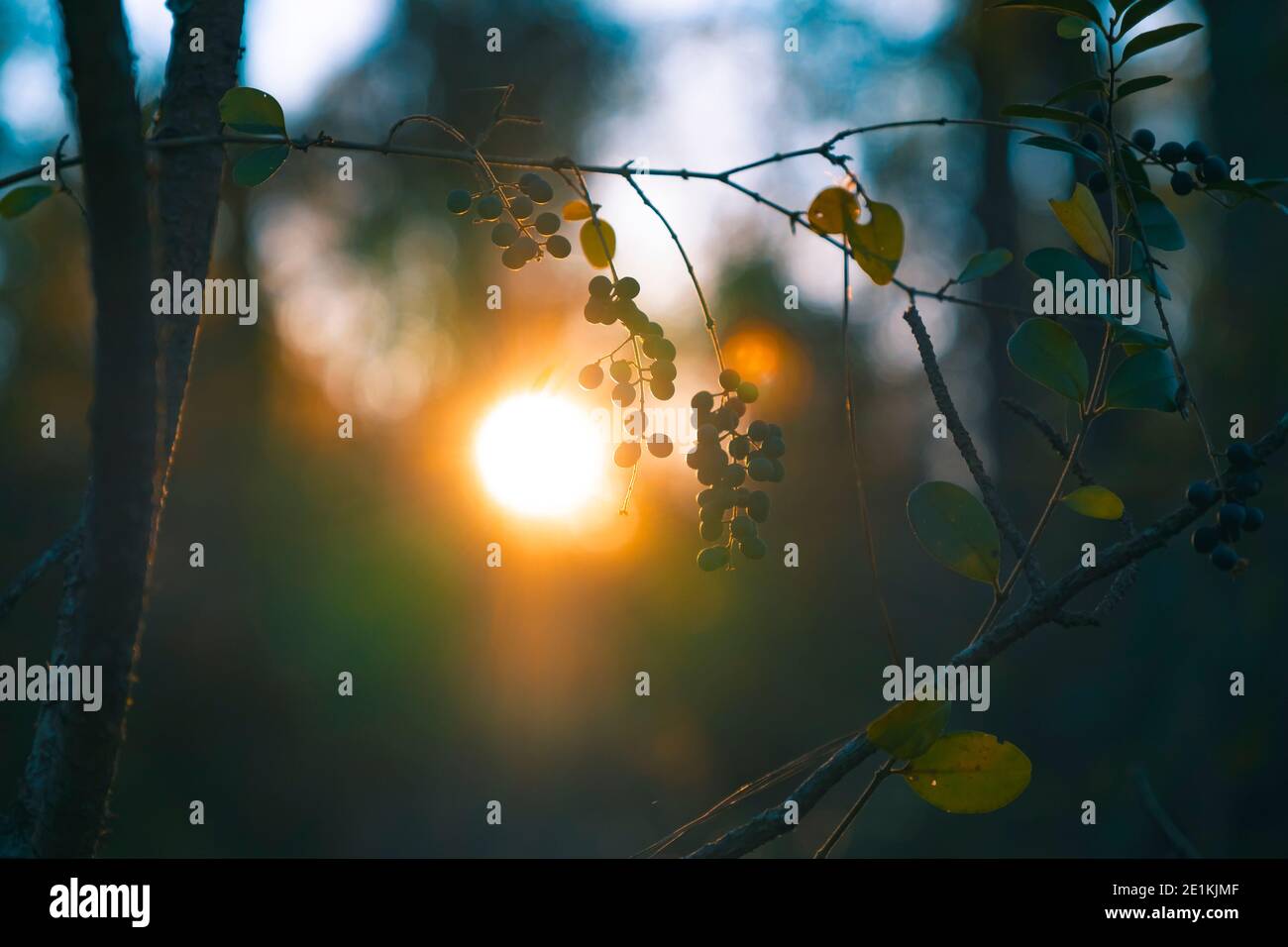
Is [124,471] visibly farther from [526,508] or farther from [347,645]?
[526,508]

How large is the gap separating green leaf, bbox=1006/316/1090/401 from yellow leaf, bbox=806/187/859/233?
19 cm

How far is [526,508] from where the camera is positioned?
674cm

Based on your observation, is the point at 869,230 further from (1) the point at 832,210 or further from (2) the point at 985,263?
(2) the point at 985,263

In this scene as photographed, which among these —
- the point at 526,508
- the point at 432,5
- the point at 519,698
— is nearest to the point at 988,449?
the point at 526,508

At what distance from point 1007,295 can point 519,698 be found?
442 centimetres

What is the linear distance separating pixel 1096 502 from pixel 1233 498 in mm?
103

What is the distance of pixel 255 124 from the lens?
2.87ft

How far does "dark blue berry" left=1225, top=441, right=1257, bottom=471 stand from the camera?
723 mm

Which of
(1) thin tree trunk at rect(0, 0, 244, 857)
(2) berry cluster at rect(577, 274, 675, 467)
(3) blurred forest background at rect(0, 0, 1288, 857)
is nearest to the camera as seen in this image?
(1) thin tree trunk at rect(0, 0, 244, 857)

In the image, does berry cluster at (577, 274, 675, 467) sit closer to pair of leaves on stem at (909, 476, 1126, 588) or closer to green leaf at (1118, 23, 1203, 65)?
pair of leaves on stem at (909, 476, 1126, 588)

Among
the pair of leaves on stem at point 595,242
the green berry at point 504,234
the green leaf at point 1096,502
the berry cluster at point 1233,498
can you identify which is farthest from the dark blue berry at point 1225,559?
the green berry at point 504,234

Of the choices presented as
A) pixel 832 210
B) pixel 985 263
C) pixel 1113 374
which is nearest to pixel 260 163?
pixel 832 210

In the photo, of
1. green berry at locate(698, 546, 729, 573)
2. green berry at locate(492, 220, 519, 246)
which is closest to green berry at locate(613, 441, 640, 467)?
green berry at locate(698, 546, 729, 573)

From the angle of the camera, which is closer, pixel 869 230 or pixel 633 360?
pixel 869 230
